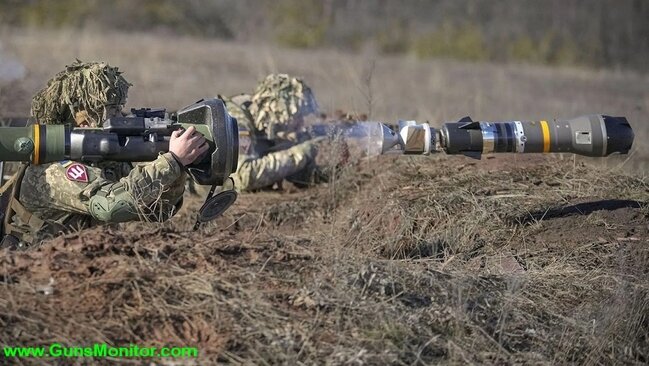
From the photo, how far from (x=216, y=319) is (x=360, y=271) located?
2.58 ft

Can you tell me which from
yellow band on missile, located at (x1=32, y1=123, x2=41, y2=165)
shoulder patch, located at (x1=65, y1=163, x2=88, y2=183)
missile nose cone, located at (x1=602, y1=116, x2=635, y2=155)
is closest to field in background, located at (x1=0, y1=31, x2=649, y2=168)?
missile nose cone, located at (x1=602, y1=116, x2=635, y2=155)

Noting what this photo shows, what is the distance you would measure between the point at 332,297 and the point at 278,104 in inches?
174

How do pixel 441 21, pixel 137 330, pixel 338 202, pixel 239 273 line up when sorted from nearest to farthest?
pixel 137 330, pixel 239 273, pixel 338 202, pixel 441 21

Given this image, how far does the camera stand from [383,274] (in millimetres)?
4742

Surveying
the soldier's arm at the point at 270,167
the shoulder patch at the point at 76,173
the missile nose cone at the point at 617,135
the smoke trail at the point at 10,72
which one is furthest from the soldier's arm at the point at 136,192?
the smoke trail at the point at 10,72

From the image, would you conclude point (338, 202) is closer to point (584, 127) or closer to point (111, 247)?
point (584, 127)

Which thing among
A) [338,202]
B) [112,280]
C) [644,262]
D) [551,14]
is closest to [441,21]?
[551,14]

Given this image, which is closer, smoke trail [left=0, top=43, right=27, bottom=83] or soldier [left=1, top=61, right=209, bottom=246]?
soldier [left=1, top=61, right=209, bottom=246]

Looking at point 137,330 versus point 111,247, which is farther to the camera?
point 111,247

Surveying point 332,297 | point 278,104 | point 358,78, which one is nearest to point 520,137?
point 332,297

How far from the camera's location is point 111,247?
179 inches

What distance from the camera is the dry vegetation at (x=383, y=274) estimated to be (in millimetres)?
4211

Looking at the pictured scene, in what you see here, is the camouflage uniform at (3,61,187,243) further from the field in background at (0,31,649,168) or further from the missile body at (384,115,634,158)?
the field in background at (0,31,649,168)

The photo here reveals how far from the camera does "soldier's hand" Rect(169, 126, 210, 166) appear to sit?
5152 millimetres
